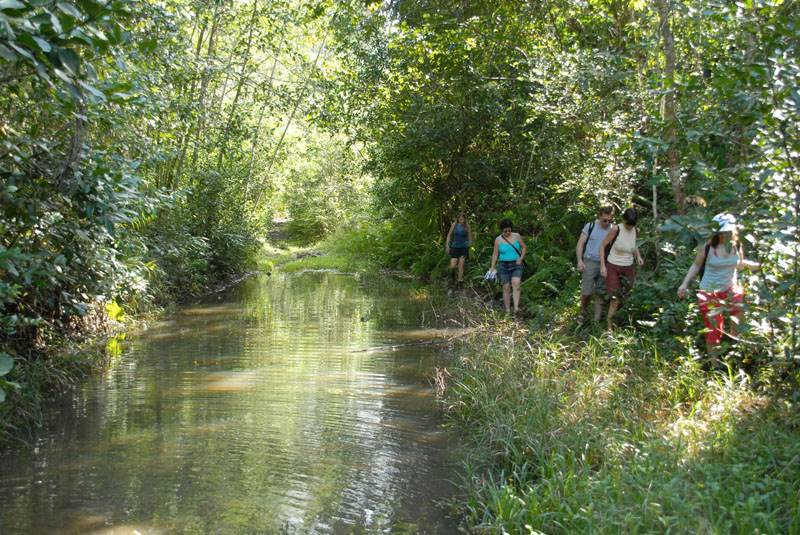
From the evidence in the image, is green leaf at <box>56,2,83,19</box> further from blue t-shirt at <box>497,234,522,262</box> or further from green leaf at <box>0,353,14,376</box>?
blue t-shirt at <box>497,234,522,262</box>

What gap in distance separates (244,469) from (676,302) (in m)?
5.52

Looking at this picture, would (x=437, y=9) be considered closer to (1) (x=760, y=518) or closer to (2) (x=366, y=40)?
(2) (x=366, y=40)

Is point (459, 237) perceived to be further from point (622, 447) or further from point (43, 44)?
point (43, 44)

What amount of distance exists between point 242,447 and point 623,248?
571 centimetres


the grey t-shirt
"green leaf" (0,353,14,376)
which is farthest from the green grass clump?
"green leaf" (0,353,14,376)

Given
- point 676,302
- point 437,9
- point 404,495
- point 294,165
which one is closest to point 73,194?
point 404,495

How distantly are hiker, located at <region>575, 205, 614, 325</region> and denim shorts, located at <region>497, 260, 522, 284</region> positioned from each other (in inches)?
59.0

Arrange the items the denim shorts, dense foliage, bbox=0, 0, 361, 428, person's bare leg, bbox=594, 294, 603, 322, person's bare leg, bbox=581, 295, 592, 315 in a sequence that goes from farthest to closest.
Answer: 1. the denim shorts
2. person's bare leg, bbox=581, 295, 592, 315
3. person's bare leg, bbox=594, 294, 603, 322
4. dense foliage, bbox=0, 0, 361, 428

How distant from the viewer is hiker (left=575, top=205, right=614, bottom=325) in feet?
29.9

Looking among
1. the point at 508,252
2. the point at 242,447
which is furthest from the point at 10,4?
the point at 508,252

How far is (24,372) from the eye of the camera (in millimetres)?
6754

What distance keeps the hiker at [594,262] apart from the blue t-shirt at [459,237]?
535 centimetres

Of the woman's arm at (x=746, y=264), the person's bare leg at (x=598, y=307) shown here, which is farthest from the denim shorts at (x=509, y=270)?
the woman's arm at (x=746, y=264)

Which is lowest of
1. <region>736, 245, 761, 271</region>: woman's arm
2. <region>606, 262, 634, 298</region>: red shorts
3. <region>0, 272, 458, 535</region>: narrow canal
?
<region>0, 272, 458, 535</region>: narrow canal
